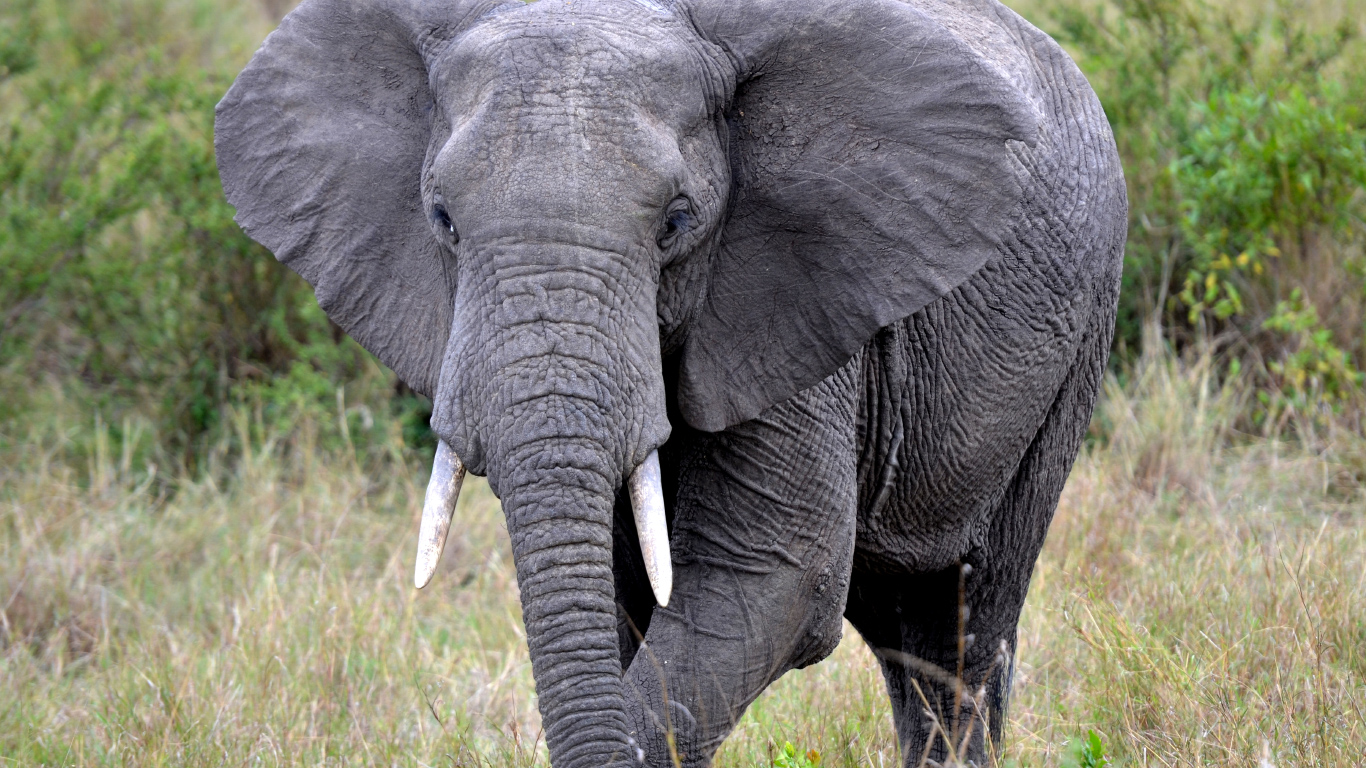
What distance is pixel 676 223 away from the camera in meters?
2.68

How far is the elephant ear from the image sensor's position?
282cm

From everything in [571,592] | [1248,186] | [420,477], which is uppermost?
[571,592]

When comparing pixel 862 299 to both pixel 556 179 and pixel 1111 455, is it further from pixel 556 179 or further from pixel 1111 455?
pixel 1111 455

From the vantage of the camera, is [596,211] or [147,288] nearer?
[596,211]

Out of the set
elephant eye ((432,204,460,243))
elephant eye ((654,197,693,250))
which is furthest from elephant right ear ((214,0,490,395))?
elephant eye ((654,197,693,250))

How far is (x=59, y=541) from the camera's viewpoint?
5.84 meters

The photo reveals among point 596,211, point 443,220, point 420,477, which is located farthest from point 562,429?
point 420,477

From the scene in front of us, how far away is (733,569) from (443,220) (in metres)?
0.84

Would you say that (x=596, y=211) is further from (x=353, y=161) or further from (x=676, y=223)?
(x=353, y=161)

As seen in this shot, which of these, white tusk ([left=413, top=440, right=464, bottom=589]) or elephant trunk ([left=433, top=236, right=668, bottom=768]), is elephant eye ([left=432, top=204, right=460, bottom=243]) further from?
white tusk ([left=413, top=440, right=464, bottom=589])

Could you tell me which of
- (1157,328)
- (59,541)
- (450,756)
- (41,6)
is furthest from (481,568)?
(41,6)

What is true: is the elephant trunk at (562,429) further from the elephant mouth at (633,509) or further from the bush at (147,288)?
the bush at (147,288)

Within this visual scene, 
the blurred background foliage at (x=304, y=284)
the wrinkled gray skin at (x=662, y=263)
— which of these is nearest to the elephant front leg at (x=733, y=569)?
the wrinkled gray skin at (x=662, y=263)

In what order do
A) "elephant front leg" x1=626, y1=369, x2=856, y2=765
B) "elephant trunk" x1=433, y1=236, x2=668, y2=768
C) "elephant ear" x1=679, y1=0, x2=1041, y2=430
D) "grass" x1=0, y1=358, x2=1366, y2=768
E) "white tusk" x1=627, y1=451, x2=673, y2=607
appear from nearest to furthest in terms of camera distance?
"elephant trunk" x1=433, y1=236, x2=668, y2=768, "white tusk" x1=627, y1=451, x2=673, y2=607, "elephant ear" x1=679, y1=0, x2=1041, y2=430, "elephant front leg" x1=626, y1=369, x2=856, y2=765, "grass" x1=0, y1=358, x2=1366, y2=768
